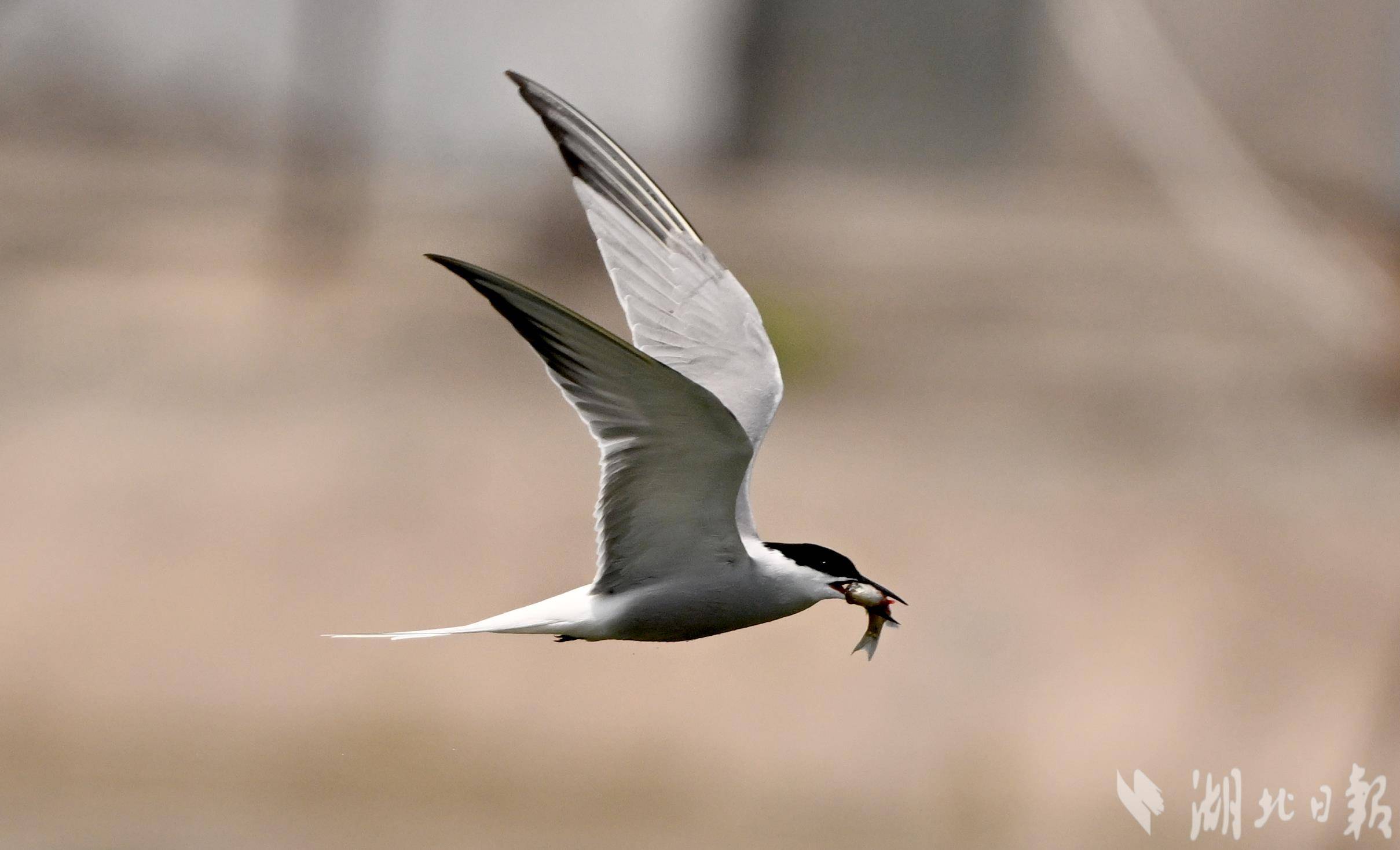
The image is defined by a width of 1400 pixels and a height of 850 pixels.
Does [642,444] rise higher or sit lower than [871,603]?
higher

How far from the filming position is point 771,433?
884 centimetres

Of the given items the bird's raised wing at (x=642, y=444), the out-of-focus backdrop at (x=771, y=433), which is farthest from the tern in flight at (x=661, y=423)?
the out-of-focus backdrop at (x=771, y=433)

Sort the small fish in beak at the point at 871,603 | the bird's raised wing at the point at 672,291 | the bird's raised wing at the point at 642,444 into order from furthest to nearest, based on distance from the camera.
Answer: the bird's raised wing at the point at 672,291, the small fish in beak at the point at 871,603, the bird's raised wing at the point at 642,444

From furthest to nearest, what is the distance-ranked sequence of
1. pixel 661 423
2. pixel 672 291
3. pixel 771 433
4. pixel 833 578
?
pixel 771 433 < pixel 672 291 < pixel 833 578 < pixel 661 423

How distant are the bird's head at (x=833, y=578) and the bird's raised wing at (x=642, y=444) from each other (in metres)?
0.09

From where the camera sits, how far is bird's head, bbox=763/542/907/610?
2.52 m

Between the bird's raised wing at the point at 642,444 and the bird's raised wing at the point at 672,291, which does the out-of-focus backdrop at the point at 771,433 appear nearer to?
the bird's raised wing at the point at 672,291

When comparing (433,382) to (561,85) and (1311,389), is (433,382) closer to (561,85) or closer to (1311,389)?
(561,85)

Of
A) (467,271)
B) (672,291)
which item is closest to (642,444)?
(467,271)

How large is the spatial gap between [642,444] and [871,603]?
0.42 metres

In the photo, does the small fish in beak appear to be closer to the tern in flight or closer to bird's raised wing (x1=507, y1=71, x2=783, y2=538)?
the tern in flight

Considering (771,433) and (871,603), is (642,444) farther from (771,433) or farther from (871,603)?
(771,433)

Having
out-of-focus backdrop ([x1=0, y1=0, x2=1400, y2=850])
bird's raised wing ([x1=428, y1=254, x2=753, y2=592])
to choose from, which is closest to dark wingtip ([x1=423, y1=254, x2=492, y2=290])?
bird's raised wing ([x1=428, y1=254, x2=753, y2=592])

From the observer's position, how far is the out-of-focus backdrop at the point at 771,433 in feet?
22.0
